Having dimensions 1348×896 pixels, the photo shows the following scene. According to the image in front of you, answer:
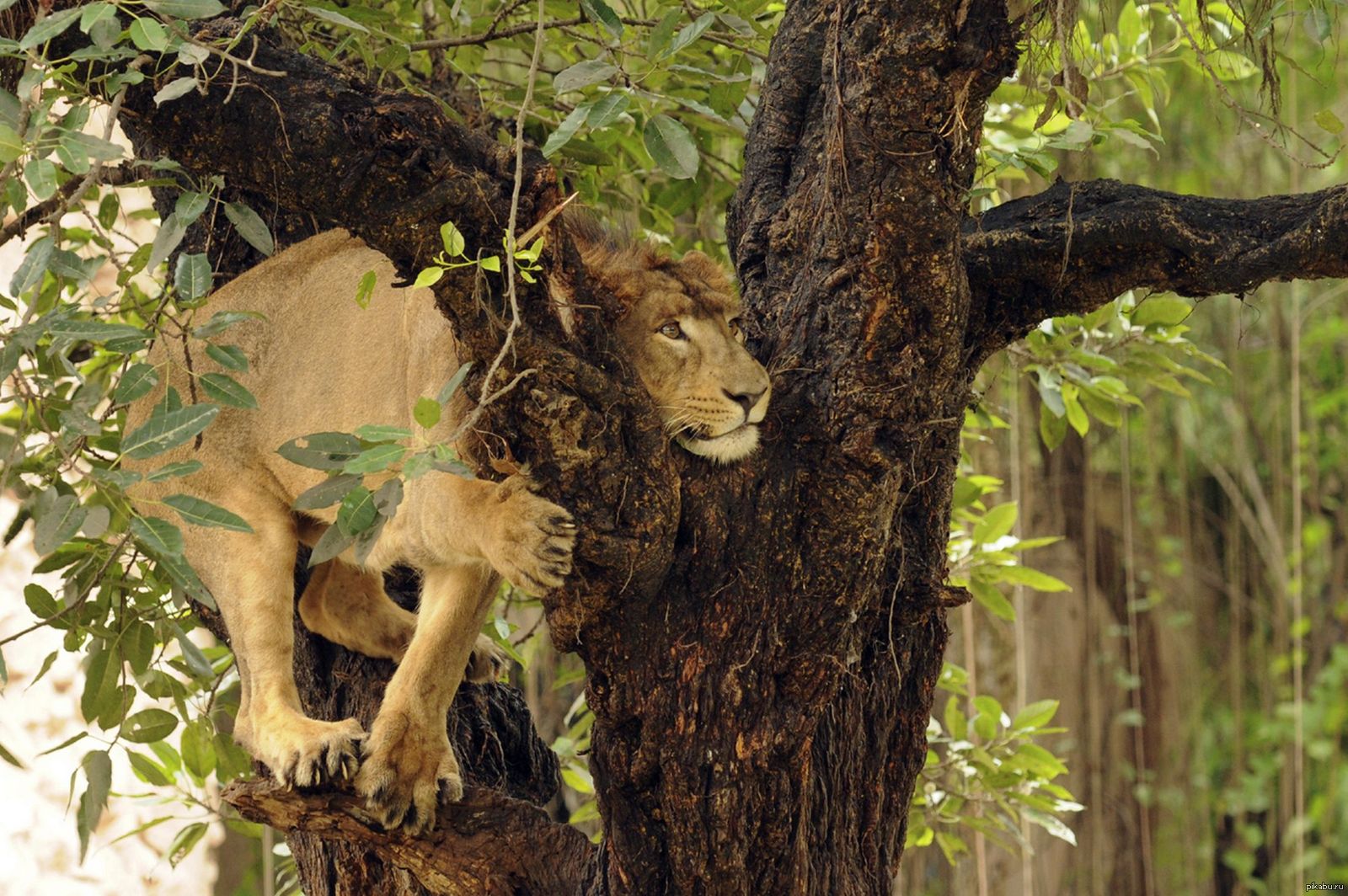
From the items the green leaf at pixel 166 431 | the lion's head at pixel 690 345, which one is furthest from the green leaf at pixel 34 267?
the lion's head at pixel 690 345

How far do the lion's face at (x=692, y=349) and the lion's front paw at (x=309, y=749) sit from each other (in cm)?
87

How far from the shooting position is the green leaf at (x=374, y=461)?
74.2 inches

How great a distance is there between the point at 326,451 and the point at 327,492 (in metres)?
0.06

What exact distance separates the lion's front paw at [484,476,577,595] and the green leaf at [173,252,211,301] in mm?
594

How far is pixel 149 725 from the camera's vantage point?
2.94m

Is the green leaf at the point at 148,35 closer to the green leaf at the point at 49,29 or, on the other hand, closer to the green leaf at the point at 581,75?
the green leaf at the point at 49,29

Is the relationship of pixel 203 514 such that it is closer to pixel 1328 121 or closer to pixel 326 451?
pixel 326 451

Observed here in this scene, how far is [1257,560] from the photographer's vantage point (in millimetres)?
8250

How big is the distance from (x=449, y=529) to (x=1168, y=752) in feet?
21.0

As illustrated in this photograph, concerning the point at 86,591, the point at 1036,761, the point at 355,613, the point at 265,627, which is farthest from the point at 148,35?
the point at 1036,761

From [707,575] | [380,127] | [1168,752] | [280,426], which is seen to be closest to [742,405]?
[707,575]

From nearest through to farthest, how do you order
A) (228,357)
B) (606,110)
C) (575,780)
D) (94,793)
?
(606,110), (228,357), (94,793), (575,780)

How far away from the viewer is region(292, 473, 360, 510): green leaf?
6.70 feet

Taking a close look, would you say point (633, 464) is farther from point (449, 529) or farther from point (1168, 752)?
point (1168, 752)
